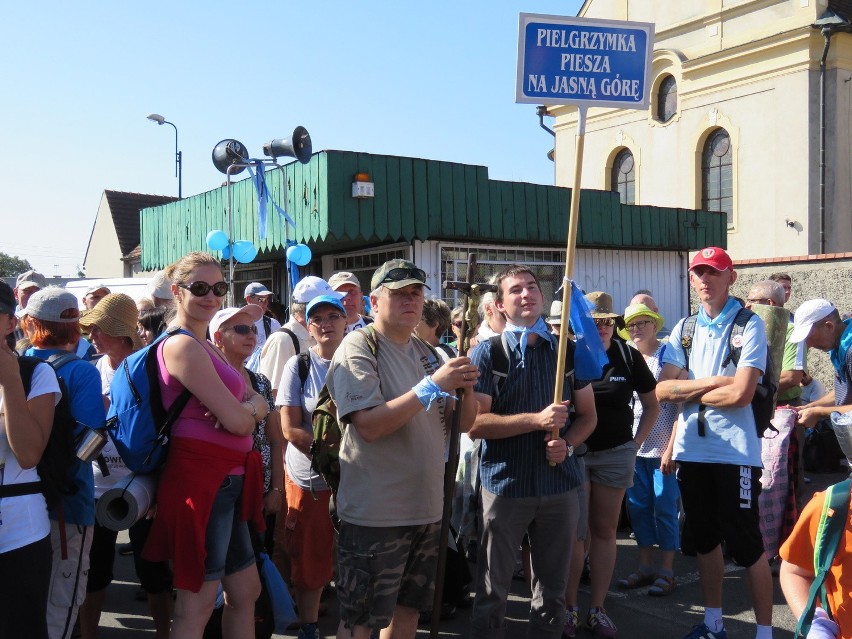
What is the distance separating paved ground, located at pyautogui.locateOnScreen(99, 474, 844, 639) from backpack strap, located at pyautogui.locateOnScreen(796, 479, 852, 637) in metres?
2.53

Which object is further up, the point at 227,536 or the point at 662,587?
the point at 227,536

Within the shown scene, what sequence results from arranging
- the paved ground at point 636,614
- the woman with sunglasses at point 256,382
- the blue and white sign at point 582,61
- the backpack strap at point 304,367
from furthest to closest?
the paved ground at point 636,614 → the backpack strap at point 304,367 → the woman with sunglasses at point 256,382 → the blue and white sign at point 582,61

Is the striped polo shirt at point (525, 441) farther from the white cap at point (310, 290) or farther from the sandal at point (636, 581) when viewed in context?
the sandal at point (636, 581)

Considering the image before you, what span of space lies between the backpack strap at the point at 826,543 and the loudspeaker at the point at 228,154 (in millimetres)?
8848

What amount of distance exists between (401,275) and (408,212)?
7895 millimetres

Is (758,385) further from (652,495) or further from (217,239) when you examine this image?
(217,239)

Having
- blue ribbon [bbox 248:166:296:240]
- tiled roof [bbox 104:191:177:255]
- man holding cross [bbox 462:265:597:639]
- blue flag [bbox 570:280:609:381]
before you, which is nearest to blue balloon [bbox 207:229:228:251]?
blue ribbon [bbox 248:166:296:240]

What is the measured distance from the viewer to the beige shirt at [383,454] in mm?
3314

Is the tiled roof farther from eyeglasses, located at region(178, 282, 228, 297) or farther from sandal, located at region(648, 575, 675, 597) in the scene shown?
eyeglasses, located at region(178, 282, 228, 297)

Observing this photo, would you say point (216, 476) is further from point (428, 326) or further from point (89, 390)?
point (428, 326)

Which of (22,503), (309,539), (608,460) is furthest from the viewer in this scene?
(608,460)

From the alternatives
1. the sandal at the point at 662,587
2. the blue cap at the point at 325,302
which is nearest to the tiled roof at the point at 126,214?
the blue cap at the point at 325,302

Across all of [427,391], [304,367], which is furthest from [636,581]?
[427,391]

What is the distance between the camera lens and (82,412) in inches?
131
